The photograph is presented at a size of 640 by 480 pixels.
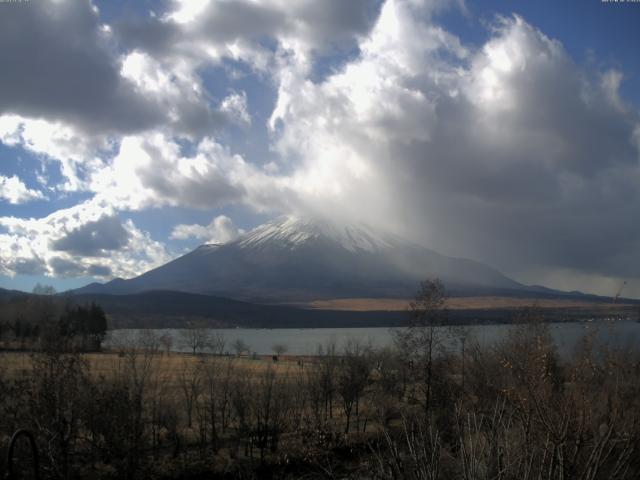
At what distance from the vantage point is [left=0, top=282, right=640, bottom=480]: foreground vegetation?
1349cm

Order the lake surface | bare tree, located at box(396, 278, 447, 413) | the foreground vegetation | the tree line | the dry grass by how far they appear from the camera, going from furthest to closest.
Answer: the tree line, bare tree, located at box(396, 278, 447, 413), the dry grass, the lake surface, the foreground vegetation

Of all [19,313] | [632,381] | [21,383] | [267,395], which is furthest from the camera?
[19,313]

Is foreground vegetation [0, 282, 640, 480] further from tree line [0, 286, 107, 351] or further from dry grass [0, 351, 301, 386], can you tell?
tree line [0, 286, 107, 351]

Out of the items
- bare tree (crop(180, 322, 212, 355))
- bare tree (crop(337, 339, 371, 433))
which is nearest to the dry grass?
bare tree (crop(337, 339, 371, 433))

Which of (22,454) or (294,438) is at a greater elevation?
(22,454)

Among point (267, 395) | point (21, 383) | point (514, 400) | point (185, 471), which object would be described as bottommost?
point (185, 471)

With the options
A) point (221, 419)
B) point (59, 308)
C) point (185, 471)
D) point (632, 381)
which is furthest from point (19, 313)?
point (632, 381)

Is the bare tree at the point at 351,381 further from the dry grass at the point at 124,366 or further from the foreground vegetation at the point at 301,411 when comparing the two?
the dry grass at the point at 124,366

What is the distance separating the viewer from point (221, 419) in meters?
39.7

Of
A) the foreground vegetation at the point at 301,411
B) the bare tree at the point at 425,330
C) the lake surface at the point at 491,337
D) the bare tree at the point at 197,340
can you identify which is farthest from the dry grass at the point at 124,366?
the bare tree at the point at 197,340

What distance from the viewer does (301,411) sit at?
1563 inches

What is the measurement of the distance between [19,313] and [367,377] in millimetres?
82807

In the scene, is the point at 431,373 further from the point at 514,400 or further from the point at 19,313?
the point at 19,313

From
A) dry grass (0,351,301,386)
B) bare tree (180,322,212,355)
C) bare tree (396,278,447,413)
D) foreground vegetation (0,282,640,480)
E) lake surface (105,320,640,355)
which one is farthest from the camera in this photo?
bare tree (180,322,212,355)
